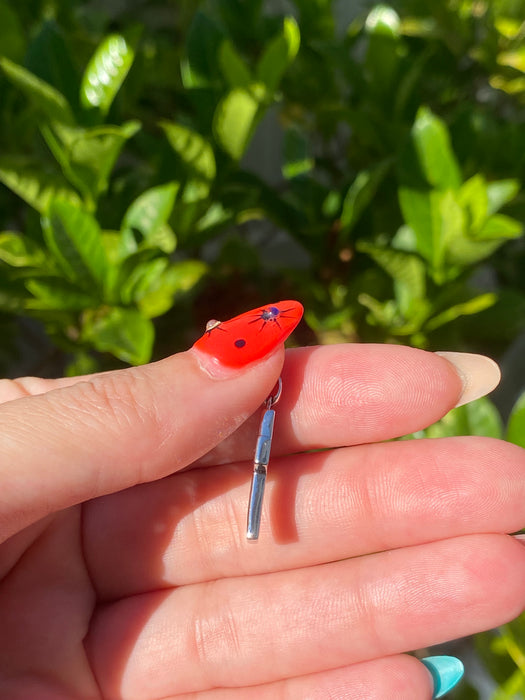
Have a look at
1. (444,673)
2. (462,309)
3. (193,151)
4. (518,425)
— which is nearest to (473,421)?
(518,425)

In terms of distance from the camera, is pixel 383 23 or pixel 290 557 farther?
pixel 383 23

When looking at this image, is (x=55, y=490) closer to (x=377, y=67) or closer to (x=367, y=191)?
(x=367, y=191)

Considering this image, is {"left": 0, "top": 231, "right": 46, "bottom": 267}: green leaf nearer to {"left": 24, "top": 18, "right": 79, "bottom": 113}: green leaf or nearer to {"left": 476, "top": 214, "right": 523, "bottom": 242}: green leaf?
{"left": 24, "top": 18, "right": 79, "bottom": 113}: green leaf

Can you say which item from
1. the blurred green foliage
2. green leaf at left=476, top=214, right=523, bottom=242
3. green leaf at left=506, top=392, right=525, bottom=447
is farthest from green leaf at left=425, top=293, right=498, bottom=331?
green leaf at left=506, top=392, right=525, bottom=447

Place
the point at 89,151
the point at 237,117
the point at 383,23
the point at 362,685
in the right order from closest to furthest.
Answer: the point at 362,685 → the point at 89,151 → the point at 237,117 → the point at 383,23

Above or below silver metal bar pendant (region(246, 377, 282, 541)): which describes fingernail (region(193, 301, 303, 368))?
above

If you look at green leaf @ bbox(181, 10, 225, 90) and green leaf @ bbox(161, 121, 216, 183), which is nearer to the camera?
green leaf @ bbox(161, 121, 216, 183)

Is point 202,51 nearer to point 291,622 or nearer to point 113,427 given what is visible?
point 113,427

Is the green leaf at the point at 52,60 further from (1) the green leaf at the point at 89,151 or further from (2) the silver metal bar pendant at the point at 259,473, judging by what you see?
(2) the silver metal bar pendant at the point at 259,473
